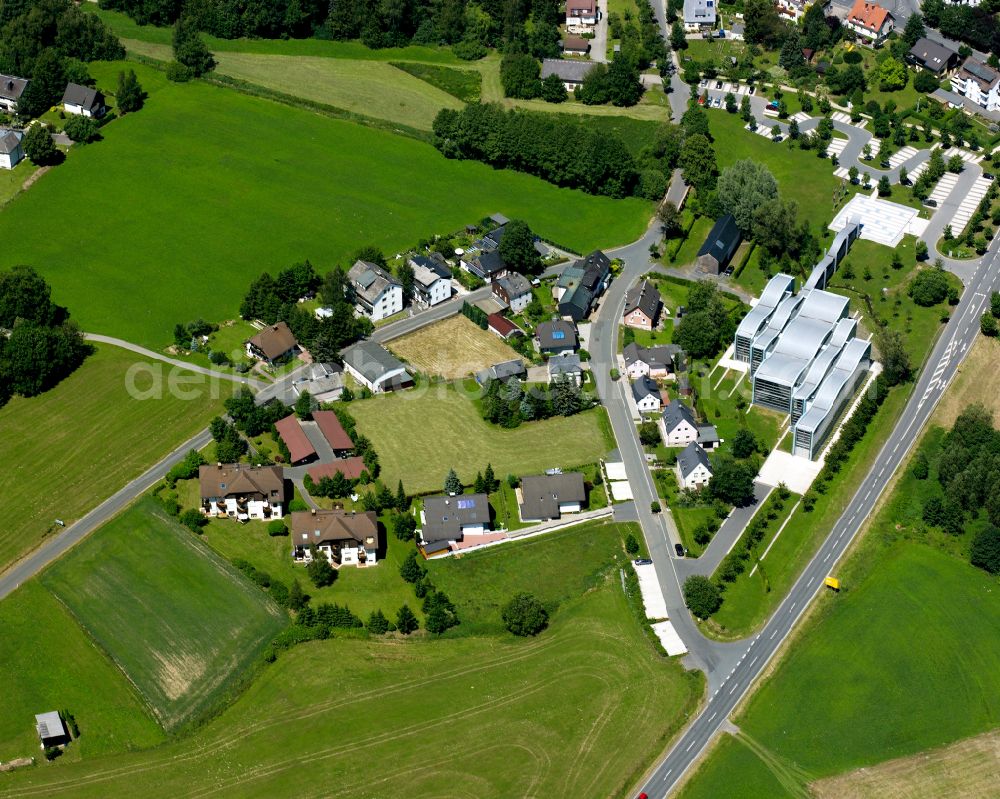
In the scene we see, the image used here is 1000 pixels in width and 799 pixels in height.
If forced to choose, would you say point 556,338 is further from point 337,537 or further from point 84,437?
point 84,437

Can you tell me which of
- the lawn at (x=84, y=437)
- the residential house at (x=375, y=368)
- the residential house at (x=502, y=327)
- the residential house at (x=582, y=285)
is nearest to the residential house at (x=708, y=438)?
the residential house at (x=582, y=285)

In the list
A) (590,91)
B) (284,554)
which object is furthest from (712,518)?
(590,91)

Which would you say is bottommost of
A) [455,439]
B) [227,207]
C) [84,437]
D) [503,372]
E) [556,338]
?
[84,437]

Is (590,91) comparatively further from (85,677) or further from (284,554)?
(85,677)

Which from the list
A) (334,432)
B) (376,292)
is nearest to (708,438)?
(334,432)

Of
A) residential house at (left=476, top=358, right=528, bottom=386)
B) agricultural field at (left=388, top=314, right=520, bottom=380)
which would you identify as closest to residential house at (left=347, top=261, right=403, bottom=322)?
agricultural field at (left=388, top=314, right=520, bottom=380)

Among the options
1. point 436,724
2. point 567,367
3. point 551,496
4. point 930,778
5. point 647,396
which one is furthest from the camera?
point 567,367

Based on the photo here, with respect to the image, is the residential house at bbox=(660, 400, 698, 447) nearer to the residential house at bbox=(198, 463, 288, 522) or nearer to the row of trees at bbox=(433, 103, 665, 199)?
the residential house at bbox=(198, 463, 288, 522)
